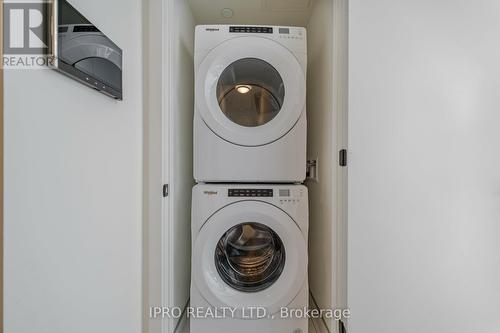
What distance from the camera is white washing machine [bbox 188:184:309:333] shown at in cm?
135

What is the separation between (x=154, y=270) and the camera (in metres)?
1.17

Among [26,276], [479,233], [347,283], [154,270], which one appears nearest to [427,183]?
[479,233]

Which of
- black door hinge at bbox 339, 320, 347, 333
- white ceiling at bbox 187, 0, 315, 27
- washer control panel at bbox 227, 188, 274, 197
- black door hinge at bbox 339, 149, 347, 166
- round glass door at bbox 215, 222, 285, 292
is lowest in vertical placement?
black door hinge at bbox 339, 320, 347, 333

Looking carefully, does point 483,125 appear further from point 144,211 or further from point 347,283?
point 144,211

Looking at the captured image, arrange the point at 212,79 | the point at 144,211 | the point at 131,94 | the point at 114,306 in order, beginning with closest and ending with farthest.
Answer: the point at 114,306, the point at 131,94, the point at 144,211, the point at 212,79

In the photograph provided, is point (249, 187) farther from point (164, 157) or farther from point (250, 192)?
point (164, 157)

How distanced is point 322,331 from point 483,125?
4.27 ft

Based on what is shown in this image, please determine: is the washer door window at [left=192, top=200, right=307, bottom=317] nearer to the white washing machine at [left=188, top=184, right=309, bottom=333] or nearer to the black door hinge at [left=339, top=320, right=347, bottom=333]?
the white washing machine at [left=188, top=184, right=309, bottom=333]

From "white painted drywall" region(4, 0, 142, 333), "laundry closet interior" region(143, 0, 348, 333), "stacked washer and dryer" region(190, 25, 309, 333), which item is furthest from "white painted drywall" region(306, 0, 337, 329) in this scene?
"white painted drywall" region(4, 0, 142, 333)

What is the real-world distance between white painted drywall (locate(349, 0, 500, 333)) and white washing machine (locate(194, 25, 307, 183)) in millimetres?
372

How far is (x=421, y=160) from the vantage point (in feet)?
3.54

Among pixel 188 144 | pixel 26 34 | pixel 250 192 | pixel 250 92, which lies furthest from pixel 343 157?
pixel 26 34

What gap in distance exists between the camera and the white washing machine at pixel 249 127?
1.40m

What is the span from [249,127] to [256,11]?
88cm
